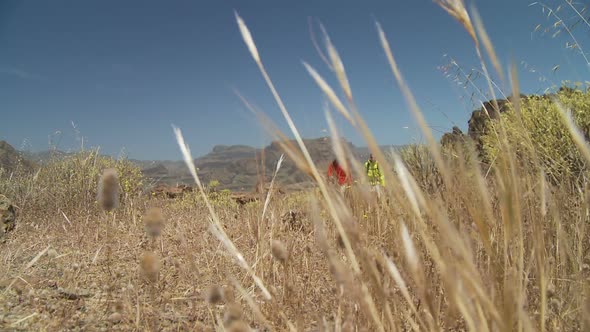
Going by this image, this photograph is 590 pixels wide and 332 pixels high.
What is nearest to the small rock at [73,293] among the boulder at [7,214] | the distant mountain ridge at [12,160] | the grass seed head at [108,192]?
the grass seed head at [108,192]

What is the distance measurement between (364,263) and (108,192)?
35.9 inches

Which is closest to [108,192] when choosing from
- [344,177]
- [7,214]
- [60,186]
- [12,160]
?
[344,177]

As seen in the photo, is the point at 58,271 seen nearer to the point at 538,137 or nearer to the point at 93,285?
the point at 93,285

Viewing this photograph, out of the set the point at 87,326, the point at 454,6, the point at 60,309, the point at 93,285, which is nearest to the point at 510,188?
the point at 454,6

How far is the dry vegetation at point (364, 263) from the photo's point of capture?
20.1 inches

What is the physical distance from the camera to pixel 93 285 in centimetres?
214

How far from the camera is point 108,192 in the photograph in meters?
1.21

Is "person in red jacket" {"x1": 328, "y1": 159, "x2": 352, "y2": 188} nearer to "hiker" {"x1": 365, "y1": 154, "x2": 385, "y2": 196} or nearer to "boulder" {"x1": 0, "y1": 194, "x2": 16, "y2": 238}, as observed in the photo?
"hiker" {"x1": 365, "y1": 154, "x2": 385, "y2": 196}

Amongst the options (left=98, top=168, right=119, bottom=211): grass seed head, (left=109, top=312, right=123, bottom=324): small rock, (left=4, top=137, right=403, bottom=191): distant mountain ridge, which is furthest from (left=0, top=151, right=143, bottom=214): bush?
(left=98, top=168, right=119, bottom=211): grass seed head

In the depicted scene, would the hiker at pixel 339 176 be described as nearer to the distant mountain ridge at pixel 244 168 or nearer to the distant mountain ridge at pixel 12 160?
the distant mountain ridge at pixel 244 168

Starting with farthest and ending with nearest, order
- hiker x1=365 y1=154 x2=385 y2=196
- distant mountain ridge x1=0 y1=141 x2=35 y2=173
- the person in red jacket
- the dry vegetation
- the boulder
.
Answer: distant mountain ridge x1=0 y1=141 x2=35 y2=173, the boulder, hiker x1=365 y1=154 x2=385 y2=196, the person in red jacket, the dry vegetation

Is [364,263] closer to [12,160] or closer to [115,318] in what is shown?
[115,318]

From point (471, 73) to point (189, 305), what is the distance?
1.81m

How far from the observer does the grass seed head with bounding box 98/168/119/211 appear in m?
1.20
